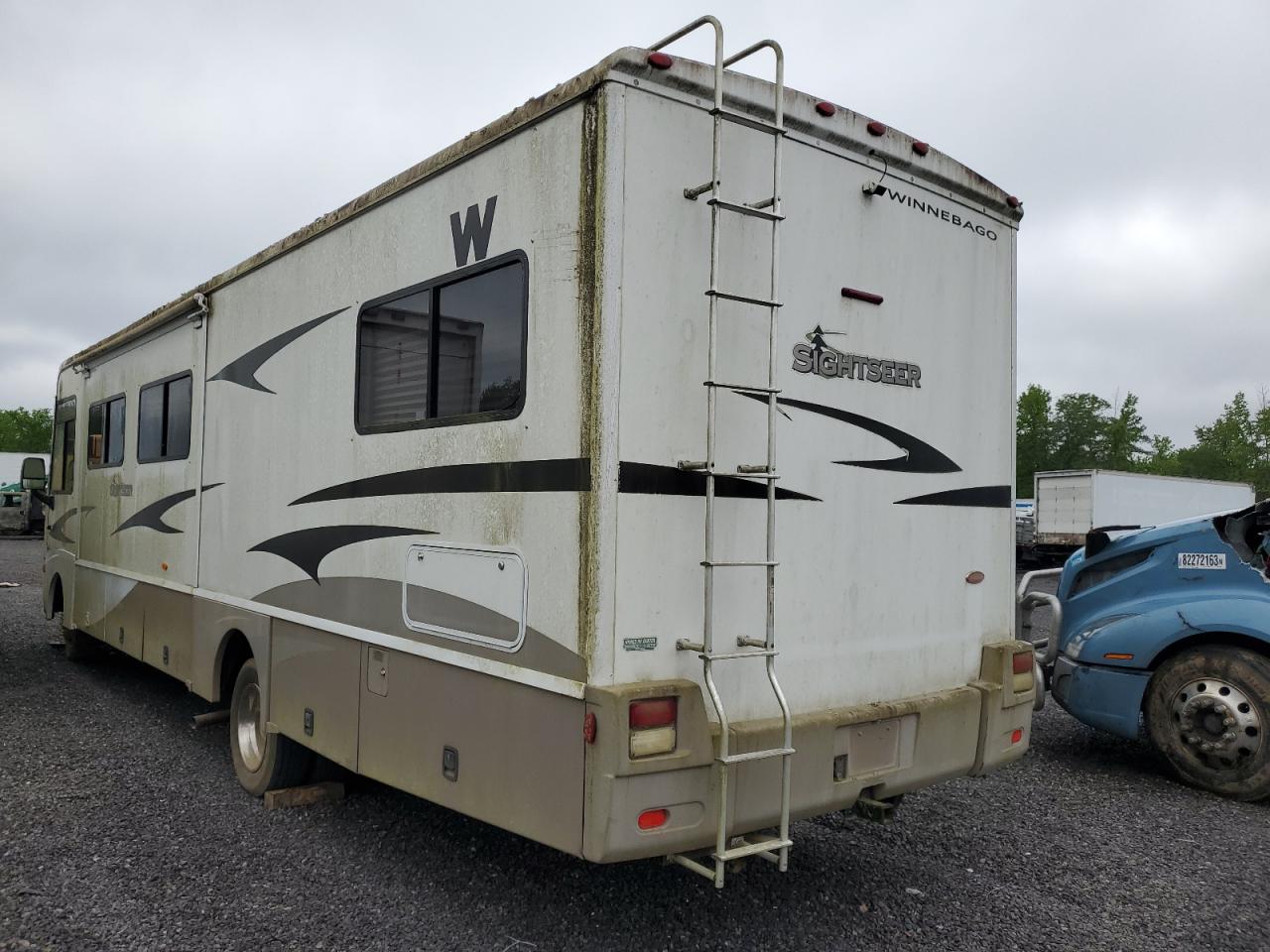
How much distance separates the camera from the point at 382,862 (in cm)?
448

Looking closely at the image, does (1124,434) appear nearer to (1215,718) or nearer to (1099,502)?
(1099,502)

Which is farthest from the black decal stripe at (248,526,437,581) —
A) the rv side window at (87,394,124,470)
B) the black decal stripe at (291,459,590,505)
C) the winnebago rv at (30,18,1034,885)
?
the rv side window at (87,394,124,470)

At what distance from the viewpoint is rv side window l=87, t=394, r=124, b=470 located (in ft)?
25.8

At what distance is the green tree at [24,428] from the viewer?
3068 inches

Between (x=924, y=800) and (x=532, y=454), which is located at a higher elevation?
(x=532, y=454)

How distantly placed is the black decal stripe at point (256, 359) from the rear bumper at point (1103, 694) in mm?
→ 4855

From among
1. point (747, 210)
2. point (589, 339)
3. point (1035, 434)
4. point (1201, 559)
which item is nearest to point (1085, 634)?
point (1201, 559)

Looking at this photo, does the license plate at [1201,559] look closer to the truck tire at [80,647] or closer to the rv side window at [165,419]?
the rv side window at [165,419]

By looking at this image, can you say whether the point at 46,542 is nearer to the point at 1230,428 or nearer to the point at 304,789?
the point at 304,789

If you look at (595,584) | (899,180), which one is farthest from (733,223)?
(595,584)

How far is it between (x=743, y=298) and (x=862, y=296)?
0.78m

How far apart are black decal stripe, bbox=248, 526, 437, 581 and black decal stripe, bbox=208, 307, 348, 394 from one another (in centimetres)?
83

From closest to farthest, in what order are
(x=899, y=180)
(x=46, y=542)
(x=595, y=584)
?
(x=595, y=584), (x=899, y=180), (x=46, y=542)

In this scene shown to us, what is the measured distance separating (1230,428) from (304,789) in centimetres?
5041
